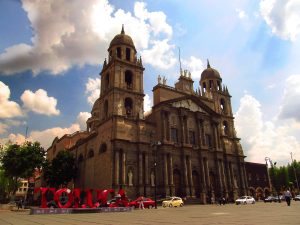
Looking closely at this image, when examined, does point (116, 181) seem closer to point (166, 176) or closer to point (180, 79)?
point (166, 176)

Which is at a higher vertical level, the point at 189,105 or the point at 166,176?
the point at 189,105

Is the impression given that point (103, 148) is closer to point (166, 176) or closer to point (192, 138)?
point (166, 176)

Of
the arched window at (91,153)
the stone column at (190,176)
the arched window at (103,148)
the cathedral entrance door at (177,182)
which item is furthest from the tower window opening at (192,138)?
the arched window at (91,153)

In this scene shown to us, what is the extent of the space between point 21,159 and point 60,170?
9002 millimetres

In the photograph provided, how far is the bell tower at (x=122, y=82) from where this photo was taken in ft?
143

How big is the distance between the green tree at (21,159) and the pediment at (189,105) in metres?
24.1

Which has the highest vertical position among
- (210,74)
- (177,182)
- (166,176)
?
(210,74)

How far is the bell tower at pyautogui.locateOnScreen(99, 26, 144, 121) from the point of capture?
43469mm

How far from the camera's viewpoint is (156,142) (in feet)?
119

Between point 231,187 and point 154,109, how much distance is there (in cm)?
2100

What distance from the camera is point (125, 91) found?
44.5 meters

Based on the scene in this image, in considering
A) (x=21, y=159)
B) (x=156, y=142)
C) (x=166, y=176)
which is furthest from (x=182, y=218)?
(x=21, y=159)

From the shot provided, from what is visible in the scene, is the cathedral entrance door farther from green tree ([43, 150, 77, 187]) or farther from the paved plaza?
the paved plaza

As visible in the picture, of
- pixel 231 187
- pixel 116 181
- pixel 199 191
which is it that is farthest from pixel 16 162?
pixel 231 187
